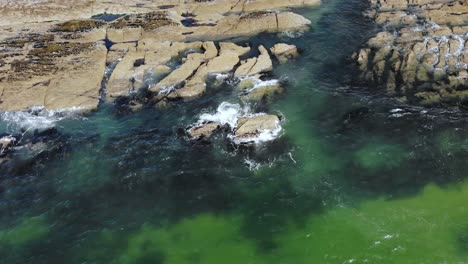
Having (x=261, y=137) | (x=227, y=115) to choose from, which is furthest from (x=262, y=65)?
(x=261, y=137)

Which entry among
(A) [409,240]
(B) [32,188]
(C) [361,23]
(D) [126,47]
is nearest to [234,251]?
(A) [409,240]

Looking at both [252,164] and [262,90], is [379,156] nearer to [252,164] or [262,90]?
[252,164]

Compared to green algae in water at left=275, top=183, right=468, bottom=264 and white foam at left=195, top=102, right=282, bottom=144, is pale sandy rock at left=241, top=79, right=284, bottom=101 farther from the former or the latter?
green algae in water at left=275, top=183, right=468, bottom=264

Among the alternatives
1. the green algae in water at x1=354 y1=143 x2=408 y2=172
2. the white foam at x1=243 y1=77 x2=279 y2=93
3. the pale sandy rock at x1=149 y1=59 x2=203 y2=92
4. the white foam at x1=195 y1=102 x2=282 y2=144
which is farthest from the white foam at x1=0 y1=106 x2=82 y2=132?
the green algae in water at x1=354 y1=143 x2=408 y2=172

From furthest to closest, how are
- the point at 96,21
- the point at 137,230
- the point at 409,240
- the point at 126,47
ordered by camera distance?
the point at 96,21, the point at 126,47, the point at 137,230, the point at 409,240

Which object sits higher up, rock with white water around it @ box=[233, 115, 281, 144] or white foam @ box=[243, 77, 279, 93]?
white foam @ box=[243, 77, 279, 93]

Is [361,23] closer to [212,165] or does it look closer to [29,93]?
[212,165]
